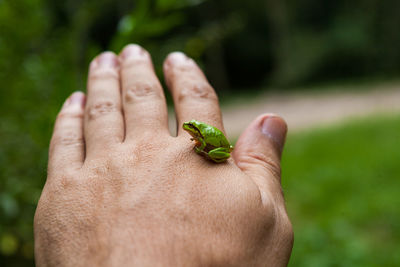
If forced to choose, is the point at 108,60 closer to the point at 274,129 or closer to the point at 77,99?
the point at 77,99

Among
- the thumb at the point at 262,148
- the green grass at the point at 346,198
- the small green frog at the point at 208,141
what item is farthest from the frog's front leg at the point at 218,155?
the green grass at the point at 346,198

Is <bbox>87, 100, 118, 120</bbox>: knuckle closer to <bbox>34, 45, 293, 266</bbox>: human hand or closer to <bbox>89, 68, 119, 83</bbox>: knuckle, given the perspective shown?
<bbox>34, 45, 293, 266</bbox>: human hand

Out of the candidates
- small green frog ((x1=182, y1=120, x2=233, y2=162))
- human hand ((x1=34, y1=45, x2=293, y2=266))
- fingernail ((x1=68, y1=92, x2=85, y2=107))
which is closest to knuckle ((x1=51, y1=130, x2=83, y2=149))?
human hand ((x1=34, y1=45, x2=293, y2=266))

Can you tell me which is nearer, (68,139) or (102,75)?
(68,139)

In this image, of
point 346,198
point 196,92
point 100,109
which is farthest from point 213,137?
point 346,198

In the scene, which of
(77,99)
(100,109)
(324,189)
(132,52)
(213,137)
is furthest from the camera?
(324,189)

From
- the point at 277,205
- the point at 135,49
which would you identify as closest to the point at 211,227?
the point at 277,205

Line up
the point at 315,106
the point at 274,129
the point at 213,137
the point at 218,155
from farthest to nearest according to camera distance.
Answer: the point at 315,106
the point at 274,129
the point at 213,137
the point at 218,155
